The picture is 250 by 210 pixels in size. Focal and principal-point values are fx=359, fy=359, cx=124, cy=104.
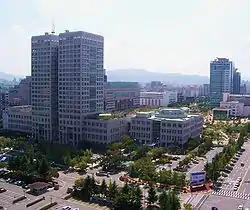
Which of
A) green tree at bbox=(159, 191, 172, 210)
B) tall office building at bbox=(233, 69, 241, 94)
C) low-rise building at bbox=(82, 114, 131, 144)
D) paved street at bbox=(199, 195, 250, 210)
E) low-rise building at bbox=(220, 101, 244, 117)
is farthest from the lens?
tall office building at bbox=(233, 69, 241, 94)

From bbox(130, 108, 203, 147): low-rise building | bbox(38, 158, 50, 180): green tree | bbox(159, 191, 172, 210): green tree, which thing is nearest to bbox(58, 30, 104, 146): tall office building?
bbox(130, 108, 203, 147): low-rise building

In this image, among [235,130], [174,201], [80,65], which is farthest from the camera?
[235,130]

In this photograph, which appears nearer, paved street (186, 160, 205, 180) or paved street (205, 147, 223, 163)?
paved street (186, 160, 205, 180)

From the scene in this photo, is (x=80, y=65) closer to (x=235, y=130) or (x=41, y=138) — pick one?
(x=41, y=138)

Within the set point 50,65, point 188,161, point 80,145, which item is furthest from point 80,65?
point 188,161

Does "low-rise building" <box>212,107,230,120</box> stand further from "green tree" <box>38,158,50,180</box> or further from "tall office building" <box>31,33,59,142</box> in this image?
"green tree" <box>38,158,50,180</box>

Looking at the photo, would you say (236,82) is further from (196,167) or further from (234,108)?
(196,167)
